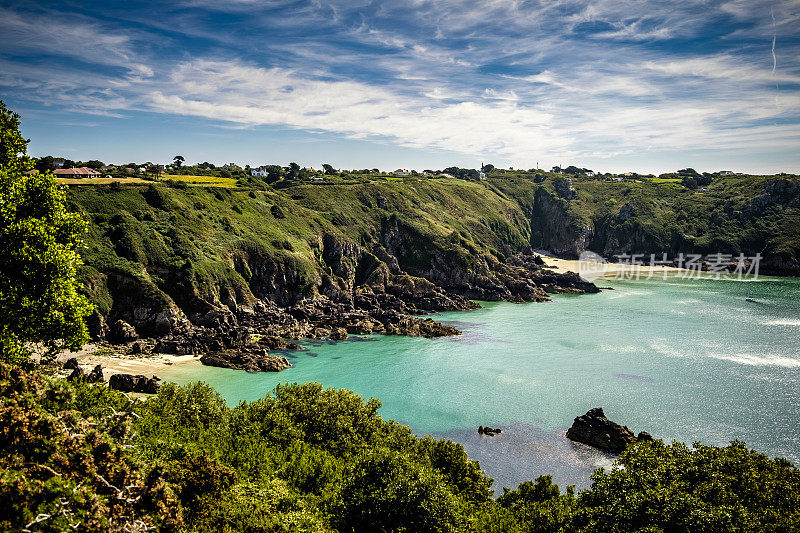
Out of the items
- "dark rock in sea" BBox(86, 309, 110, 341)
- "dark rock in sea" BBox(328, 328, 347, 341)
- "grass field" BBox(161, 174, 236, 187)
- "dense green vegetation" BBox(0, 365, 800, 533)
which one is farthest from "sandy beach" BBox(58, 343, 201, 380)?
"grass field" BBox(161, 174, 236, 187)

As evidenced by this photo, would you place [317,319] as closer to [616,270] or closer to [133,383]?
[133,383]

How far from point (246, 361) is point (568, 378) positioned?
48.2 m

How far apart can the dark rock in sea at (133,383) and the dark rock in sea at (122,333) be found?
16.8m

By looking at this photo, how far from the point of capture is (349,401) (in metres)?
38.8

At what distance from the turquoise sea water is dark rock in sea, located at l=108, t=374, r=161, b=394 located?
577 centimetres

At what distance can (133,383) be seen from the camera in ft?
178

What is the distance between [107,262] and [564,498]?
77.3 metres

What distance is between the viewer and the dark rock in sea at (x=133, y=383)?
53.8m

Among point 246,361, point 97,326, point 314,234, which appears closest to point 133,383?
point 246,361

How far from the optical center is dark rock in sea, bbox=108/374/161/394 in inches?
2116

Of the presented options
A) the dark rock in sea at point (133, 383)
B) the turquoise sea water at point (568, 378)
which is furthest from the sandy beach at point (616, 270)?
the dark rock in sea at point (133, 383)

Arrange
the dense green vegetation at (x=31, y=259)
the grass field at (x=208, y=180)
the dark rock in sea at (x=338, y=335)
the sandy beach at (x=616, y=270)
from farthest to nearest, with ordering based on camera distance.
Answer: the sandy beach at (x=616, y=270) → the grass field at (x=208, y=180) → the dark rock in sea at (x=338, y=335) → the dense green vegetation at (x=31, y=259)

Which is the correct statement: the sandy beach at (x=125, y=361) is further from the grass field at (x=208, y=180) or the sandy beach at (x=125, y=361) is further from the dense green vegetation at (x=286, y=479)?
the grass field at (x=208, y=180)

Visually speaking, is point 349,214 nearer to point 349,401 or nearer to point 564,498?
point 349,401
